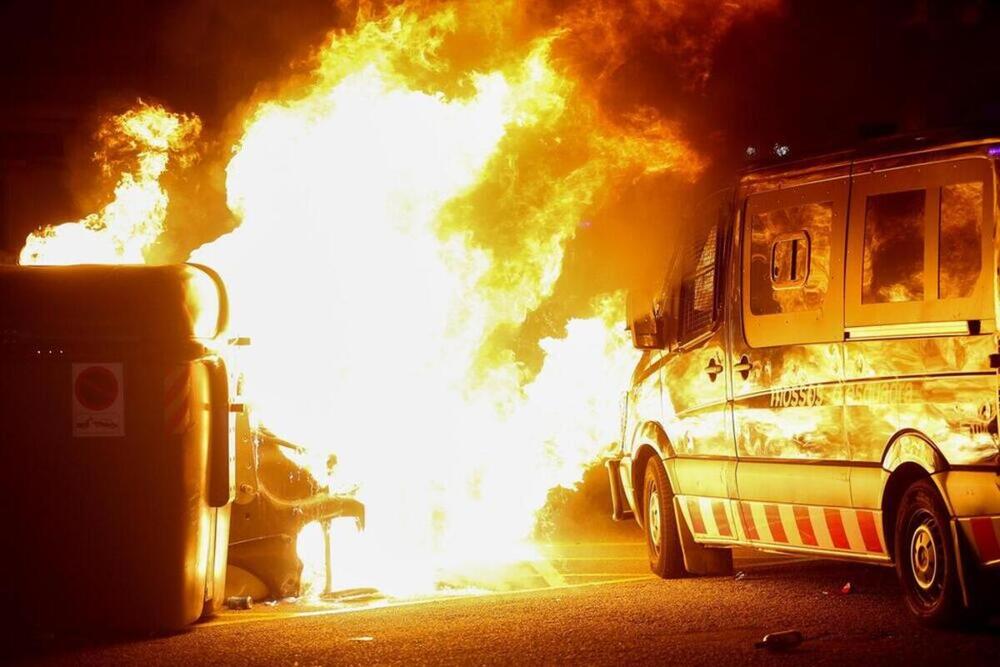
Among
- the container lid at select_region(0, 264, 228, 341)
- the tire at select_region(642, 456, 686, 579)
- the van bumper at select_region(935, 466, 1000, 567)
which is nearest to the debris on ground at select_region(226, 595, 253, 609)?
the container lid at select_region(0, 264, 228, 341)

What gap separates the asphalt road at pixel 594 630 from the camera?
7.50 m

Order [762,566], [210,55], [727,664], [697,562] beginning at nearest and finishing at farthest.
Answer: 1. [727,664]
2. [697,562]
3. [762,566]
4. [210,55]

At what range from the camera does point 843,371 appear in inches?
329

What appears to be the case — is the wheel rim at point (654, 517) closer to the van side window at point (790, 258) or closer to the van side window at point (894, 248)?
the van side window at point (790, 258)

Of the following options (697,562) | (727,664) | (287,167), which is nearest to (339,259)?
(287,167)

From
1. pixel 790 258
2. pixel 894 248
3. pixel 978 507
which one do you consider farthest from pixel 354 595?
pixel 978 507

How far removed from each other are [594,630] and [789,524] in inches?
58.0

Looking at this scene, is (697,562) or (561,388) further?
(561,388)

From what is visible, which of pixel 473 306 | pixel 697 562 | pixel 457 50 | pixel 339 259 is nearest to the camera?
pixel 697 562

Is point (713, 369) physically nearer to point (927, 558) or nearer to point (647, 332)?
point (647, 332)

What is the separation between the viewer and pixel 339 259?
12.9 meters

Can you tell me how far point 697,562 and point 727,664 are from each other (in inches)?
138

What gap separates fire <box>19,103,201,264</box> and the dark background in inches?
128

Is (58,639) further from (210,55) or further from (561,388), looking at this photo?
(210,55)
